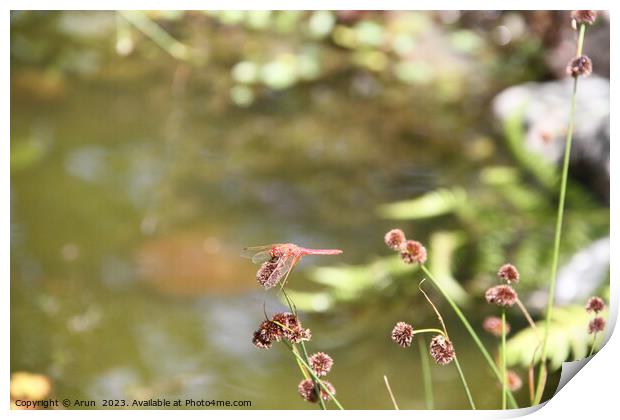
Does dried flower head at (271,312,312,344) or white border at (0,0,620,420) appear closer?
dried flower head at (271,312,312,344)

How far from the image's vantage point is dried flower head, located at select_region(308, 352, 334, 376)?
1.29 metres

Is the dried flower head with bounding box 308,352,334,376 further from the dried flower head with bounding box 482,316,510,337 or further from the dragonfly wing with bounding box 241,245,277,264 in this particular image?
the dried flower head with bounding box 482,316,510,337

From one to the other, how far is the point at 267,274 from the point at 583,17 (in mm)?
865

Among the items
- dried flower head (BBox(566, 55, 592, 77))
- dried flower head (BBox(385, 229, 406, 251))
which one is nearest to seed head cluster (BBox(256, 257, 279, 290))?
dried flower head (BBox(385, 229, 406, 251))

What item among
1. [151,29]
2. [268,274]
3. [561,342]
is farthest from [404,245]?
[151,29]

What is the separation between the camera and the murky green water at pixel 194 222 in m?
1.34

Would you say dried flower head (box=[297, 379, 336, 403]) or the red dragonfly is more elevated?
the red dragonfly

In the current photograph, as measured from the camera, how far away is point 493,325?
1352mm

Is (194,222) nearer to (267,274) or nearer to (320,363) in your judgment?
(267,274)

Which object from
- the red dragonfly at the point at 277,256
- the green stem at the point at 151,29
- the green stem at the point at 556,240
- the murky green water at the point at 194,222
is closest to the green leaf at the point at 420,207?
the murky green water at the point at 194,222

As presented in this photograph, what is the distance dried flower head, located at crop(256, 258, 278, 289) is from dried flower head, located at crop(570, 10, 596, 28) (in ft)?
2.69
